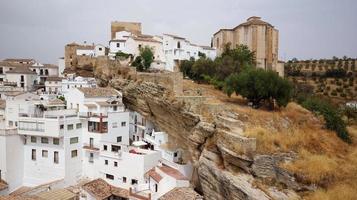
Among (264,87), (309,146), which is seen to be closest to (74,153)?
(264,87)

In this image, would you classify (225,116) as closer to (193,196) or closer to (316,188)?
(193,196)

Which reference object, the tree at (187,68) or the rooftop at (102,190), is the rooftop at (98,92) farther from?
the tree at (187,68)

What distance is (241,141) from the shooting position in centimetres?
1539

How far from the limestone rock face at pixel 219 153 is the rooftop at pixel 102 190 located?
203 inches

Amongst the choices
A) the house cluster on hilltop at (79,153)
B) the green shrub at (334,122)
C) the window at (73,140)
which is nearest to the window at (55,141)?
the house cluster on hilltop at (79,153)

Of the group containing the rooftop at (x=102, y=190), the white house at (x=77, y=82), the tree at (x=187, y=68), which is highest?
the tree at (x=187, y=68)

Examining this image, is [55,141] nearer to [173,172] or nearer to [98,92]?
[98,92]

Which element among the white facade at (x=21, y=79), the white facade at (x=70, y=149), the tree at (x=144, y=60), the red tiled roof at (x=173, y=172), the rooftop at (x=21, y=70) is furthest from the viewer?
the rooftop at (x=21, y=70)

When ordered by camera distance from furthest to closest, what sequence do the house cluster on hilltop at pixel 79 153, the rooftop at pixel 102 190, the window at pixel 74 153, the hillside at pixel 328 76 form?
the hillside at pixel 328 76 → the window at pixel 74 153 → the house cluster on hilltop at pixel 79 153 → the rooftop at pixel 102 190

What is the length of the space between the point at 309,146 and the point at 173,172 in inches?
339

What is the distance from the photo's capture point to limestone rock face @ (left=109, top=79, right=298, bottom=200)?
47.8 feet

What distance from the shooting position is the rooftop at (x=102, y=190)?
21.1m

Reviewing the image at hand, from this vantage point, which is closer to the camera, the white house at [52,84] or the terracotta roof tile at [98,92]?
the terracotta roof tile at [98,92]

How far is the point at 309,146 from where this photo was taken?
52.6ft
